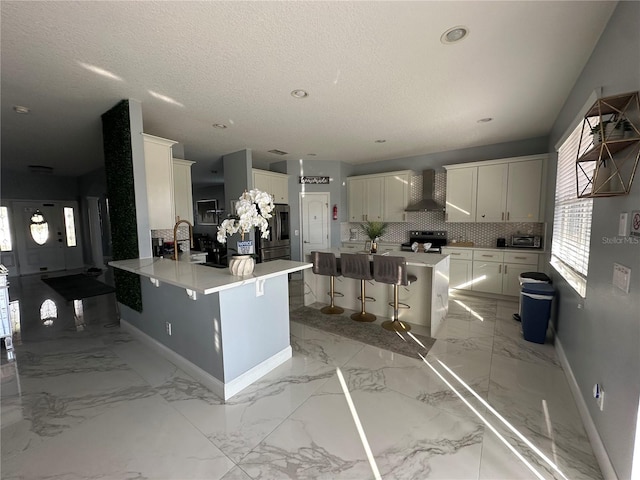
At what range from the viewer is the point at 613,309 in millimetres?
1523

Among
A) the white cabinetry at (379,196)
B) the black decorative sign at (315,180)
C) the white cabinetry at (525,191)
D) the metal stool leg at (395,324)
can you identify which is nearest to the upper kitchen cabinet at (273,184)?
the black decorative sign at (315,180)

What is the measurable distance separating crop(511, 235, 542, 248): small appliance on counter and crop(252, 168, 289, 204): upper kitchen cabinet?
453 cm

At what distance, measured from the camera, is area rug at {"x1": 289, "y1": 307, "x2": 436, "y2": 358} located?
2.94 meters

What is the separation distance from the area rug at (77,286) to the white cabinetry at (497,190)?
7.16 m

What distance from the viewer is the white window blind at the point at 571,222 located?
219 centimetres

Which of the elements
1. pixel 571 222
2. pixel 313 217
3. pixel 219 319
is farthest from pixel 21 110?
pixel 571 222

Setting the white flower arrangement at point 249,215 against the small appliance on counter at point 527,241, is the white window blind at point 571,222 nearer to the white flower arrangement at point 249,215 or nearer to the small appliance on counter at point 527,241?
the small appliance on counter at point 527,241

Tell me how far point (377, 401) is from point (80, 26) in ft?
11.2

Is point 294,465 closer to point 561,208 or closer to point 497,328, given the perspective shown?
point 497,328

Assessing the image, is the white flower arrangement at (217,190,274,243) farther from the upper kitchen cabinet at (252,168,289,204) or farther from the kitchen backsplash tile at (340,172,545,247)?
the kitchen backsplash tile at (340,172,545,247)

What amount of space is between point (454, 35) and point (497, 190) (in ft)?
11.6

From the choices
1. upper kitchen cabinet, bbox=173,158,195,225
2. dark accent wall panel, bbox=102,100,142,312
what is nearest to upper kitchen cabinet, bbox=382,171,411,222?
upper kitchen cabinet, bbox=173,158,195,225

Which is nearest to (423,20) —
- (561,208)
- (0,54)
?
(561,208)

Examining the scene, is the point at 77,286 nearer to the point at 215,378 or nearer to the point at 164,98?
the point at 164,98
